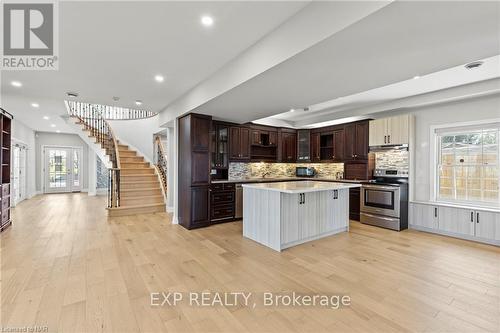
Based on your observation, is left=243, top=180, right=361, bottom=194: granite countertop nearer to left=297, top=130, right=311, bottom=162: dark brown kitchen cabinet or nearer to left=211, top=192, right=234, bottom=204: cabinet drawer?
left=211, top=192, right=234, bottom=204: cabinet drawer

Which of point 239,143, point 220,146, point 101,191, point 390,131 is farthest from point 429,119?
point 101,191

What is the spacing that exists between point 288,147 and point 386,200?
320 centimetres

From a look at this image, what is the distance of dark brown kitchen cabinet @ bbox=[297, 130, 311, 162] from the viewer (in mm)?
7348

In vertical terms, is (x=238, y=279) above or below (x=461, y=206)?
below

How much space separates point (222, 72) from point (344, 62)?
173cm

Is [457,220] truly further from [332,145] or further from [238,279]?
[238,279]

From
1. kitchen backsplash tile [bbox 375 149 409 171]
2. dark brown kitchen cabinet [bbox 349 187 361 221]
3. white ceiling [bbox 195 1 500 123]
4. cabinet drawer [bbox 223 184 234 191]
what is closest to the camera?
white ceiling [bbox 195 1 500 123]

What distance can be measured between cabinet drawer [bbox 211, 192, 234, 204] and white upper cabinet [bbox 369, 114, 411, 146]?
3571 millimetres

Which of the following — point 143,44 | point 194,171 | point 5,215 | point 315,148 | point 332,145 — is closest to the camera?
point 143,44

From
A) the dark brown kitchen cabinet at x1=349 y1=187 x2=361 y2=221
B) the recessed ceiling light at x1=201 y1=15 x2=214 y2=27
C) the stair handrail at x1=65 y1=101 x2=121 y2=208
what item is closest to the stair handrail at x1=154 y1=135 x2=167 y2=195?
the stair handrail at x1=65 y1=101 x2=121 y2=208

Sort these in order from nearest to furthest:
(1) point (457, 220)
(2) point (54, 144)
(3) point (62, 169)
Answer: (1) point (457, 220), (2) point (54, 144), (3) point (62, 169)

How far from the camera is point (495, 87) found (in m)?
3.80

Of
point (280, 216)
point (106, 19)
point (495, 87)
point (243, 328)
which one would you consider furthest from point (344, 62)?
point (495, 87)

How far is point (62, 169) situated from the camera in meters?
10.6
